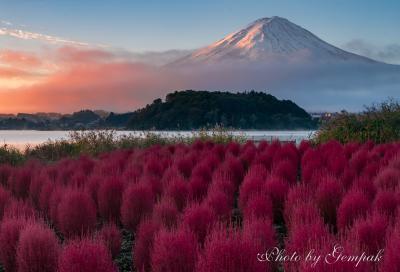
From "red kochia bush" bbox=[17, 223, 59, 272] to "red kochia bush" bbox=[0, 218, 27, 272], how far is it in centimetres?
67

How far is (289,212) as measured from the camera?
21.6 feet

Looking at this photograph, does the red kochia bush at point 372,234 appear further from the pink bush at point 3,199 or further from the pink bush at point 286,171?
the pink bush at point 3,199

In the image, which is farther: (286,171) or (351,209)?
(286,171)

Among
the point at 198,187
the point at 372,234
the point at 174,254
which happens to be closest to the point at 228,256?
the point at 174,254

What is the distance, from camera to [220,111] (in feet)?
164

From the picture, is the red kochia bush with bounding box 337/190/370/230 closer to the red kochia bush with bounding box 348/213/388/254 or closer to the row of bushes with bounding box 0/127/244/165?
the red kochia bush with bounding box 348/213/388/254

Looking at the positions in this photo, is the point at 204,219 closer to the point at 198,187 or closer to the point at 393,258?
the point at 393,258

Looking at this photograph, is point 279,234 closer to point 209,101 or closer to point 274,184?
point 274,184

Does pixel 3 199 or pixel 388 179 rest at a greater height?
pixel 388 179

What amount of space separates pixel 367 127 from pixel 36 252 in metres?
16.4

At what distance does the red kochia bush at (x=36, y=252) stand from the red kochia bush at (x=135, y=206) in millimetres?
2374

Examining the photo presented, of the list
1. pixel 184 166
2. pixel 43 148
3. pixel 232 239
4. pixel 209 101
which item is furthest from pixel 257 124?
pixel 232 239

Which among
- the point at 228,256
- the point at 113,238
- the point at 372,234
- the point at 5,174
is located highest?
the point at 228,256

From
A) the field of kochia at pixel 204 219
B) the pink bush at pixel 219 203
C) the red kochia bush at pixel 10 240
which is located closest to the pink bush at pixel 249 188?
the field of kochia at pixel 204 219
